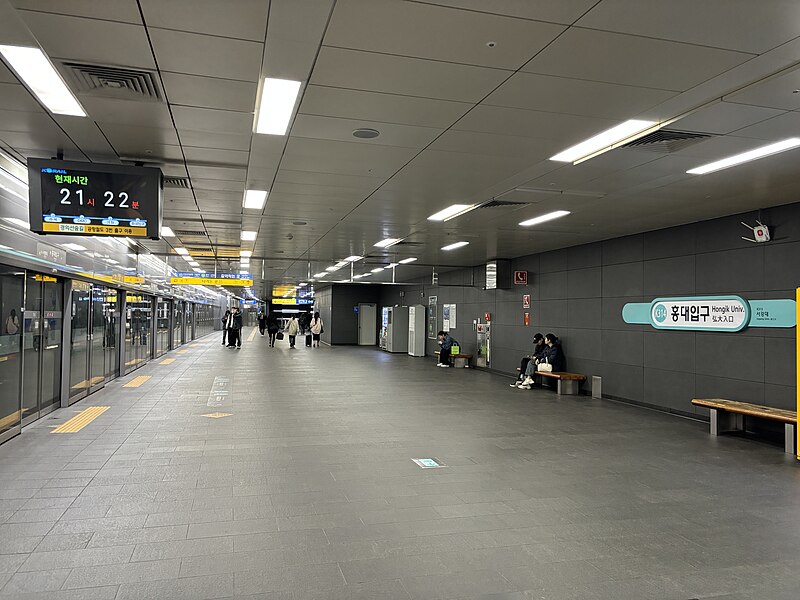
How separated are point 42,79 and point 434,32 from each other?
2.82 m

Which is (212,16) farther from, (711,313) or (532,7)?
(711,313)

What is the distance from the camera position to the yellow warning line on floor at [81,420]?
7352 millimetres

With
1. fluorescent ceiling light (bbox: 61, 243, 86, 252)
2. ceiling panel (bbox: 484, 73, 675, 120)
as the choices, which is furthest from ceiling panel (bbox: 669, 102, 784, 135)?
fluorescent ceiling light (bbox: 61, 243, 86, 252)

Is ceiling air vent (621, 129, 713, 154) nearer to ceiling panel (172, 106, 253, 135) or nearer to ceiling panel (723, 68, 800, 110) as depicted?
ceiling panel (723, 68, 800, 110)

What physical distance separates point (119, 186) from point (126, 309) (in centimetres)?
847

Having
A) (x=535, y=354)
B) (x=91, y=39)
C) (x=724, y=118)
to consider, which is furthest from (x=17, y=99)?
(x=535, y=354)

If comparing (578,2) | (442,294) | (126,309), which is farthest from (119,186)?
(442,294)

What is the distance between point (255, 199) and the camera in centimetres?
774

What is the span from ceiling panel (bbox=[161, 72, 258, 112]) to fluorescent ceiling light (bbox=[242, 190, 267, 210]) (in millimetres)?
2999

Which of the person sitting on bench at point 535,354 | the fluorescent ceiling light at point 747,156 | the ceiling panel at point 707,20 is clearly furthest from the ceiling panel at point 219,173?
the person sitting on bench at point 535,354

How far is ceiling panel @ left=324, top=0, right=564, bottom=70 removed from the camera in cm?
297

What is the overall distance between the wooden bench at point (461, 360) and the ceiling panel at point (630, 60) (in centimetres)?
1361

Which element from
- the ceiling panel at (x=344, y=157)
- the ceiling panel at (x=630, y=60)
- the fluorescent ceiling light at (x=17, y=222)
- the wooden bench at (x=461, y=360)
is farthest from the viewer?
the wooden bench at (x=461, y=360)

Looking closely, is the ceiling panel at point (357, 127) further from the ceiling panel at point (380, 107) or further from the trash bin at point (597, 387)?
the trash bin at point (597, 387)
